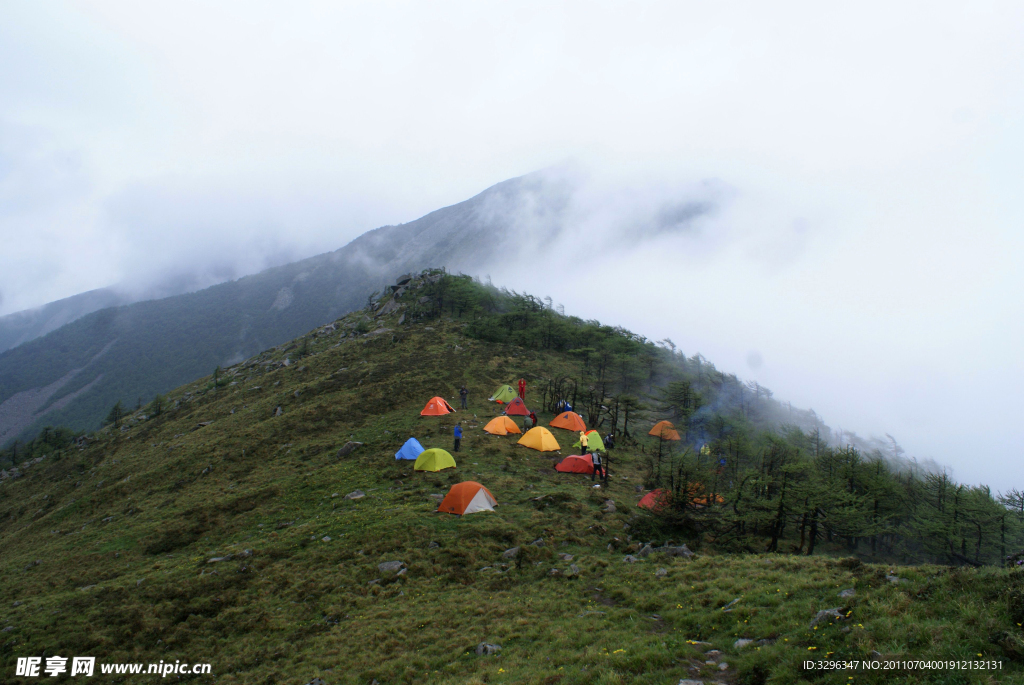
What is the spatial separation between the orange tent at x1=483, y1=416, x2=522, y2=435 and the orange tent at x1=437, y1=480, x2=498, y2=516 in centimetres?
1124

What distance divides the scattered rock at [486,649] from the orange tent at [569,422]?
24.2 m

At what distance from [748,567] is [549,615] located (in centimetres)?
688

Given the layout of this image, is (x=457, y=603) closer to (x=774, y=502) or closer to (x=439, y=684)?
(x=439, y=684)

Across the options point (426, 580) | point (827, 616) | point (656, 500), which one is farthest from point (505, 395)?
point (827, 616)

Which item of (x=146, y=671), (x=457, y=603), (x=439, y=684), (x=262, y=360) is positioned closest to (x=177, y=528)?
(x=146, y=671)

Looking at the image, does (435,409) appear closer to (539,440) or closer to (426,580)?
(539,440)

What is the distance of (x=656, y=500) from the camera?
66.7 ft

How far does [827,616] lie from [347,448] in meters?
28.2

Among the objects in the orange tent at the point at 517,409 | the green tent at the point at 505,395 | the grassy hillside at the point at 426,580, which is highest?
the green tent at the point at 505,395

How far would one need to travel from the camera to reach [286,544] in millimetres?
19203

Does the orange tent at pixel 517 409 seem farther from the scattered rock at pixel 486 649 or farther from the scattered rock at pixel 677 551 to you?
the scattered rock at pixel 486 649

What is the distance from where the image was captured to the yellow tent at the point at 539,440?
3031 cm

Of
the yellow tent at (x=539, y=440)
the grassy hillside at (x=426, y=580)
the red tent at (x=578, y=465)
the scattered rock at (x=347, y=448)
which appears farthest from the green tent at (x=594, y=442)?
the scattered rock at (x=347, y=448)

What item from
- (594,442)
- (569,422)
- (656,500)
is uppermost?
(569,422)
